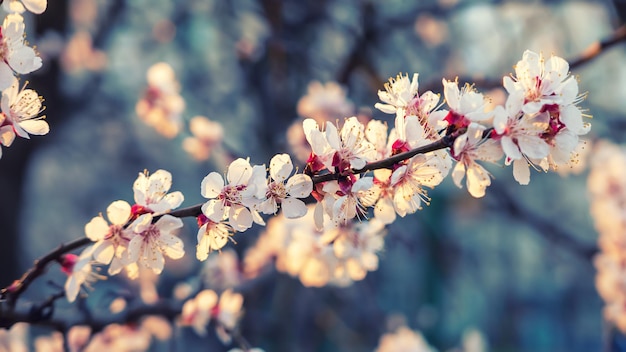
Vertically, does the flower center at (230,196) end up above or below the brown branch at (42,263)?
below

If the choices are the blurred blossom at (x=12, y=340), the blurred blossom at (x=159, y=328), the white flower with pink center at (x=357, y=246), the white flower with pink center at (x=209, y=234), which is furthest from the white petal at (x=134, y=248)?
the blurred blossom at (x=159, y=328)

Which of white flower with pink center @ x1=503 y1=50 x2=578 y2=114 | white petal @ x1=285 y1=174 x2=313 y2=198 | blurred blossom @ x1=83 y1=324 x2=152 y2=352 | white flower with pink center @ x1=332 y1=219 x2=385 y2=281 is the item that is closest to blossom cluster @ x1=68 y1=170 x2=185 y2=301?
white petal @ x1=285 y1=174 x2=313 y2=198

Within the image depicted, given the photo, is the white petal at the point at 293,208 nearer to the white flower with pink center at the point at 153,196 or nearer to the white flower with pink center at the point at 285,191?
the white flower with pink center at the point at 285,191

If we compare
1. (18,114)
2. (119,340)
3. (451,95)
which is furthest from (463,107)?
(119,340)

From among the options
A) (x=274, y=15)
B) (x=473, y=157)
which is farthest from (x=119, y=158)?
(x=473, y=157)

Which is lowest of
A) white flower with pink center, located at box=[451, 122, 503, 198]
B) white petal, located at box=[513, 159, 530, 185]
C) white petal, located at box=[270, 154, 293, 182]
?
white petal, located at box=[513, 159, 530, 185]

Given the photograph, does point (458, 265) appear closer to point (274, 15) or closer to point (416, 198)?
point (274, 15)

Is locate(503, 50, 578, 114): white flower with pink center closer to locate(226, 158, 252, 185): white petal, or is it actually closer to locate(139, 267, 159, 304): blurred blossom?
locate(226, 158, 252, 185): white petal
